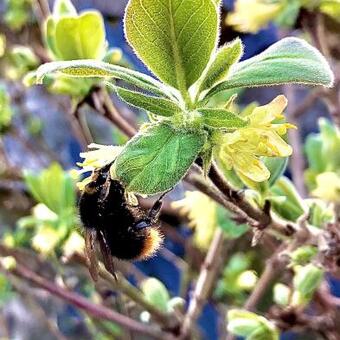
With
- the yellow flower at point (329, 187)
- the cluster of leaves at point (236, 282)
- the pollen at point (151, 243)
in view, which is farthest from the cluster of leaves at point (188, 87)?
the cluster of leaves at point (236, 282)

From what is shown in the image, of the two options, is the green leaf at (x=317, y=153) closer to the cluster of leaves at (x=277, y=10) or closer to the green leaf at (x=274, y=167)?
the cluster of leaves at (x=277, y=10)

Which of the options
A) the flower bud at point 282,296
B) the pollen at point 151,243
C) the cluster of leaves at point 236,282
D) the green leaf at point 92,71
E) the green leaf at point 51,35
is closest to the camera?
the green leaf at point 92,71

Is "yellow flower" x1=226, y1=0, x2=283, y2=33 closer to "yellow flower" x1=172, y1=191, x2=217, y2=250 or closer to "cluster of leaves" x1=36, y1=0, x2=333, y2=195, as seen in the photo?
"yellow flower" x1=172, y1=191, x2=217, y2=250

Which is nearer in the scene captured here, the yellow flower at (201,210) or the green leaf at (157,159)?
the green leaf at (157,159)

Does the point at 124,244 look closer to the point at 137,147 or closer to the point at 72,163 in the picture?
the point at 137,147

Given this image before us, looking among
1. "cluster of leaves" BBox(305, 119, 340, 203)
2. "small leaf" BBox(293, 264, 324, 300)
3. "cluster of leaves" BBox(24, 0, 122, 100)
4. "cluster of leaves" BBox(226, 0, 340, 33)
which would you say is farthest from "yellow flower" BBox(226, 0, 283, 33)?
"small leaf" BBox(293, 264, 324, 300)

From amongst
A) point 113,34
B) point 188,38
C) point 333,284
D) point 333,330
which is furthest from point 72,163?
point 188,38

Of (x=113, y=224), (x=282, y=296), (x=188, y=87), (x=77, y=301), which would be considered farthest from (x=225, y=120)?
(x=77, y=301)
